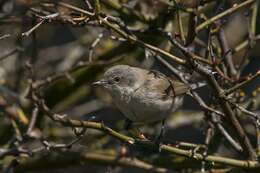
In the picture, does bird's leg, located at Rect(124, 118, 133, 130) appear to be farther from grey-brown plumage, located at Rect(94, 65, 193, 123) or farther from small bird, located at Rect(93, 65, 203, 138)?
grey-brown plumage, located at Rect(94, 65, 193, 123)

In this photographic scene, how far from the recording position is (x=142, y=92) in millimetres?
4922

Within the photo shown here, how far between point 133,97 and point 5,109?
3.68ft

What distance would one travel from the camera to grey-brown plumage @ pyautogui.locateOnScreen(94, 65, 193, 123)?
4.66m

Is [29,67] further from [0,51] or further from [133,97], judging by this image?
[0,51]

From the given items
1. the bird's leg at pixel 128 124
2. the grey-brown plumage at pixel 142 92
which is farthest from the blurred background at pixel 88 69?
the grey-brown plumage at pixel 142 92

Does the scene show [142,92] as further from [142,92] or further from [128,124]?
[128,124]

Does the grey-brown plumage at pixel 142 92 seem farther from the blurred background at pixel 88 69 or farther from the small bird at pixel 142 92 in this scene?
the blurred background at pixel 88 69

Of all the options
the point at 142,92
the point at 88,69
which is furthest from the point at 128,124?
the point at 88,69

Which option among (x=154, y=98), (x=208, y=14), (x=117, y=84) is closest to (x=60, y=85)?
(x=117, y=84)

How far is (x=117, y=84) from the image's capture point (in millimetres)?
5027

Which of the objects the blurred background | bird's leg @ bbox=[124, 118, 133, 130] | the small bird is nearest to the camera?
the blurred background

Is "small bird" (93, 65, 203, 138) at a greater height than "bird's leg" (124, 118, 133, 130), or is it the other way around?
"small bird" (93, 65, 203, 138)

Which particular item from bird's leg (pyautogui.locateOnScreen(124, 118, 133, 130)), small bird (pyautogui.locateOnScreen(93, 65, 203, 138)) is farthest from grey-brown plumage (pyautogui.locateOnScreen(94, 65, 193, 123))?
bird's leg (pyautogui.locateOnScreen(124, 118, 133, 130))

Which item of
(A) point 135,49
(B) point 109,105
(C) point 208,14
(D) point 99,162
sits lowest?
(D) point 99,162
